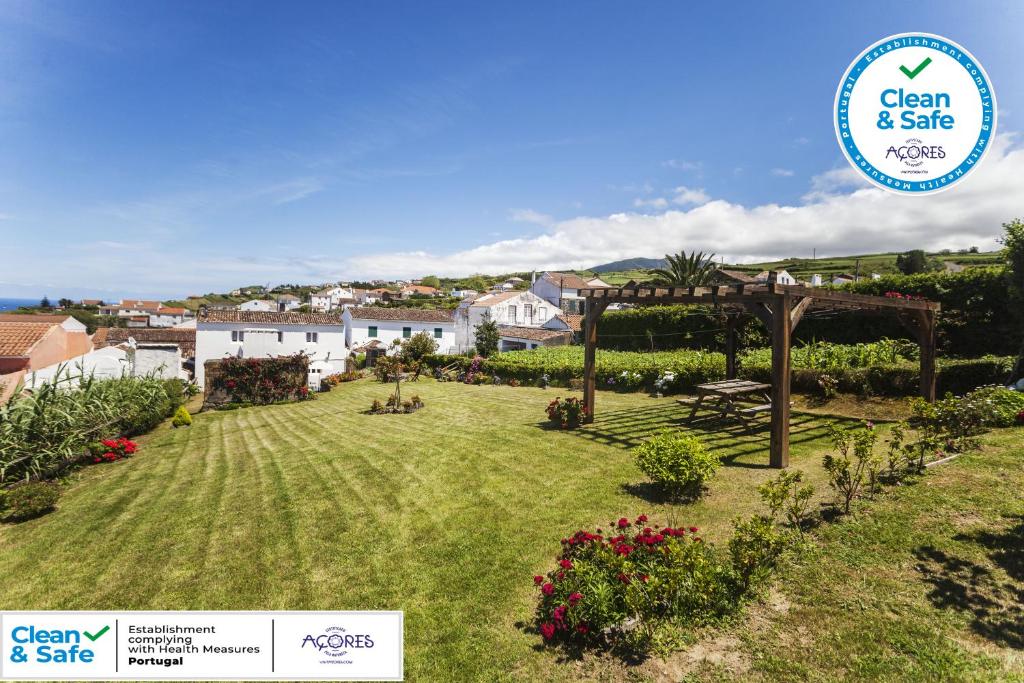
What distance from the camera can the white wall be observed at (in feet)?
108

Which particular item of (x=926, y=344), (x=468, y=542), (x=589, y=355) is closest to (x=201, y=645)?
(x=468, y=542)

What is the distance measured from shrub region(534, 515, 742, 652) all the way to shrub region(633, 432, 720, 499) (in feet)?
7.38

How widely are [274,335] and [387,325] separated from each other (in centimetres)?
1227

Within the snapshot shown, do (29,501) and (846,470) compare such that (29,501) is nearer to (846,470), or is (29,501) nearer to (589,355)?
(589,355)

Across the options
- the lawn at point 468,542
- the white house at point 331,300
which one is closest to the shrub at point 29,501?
the lawn at point 468,542

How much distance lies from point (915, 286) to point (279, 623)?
23543 millimetres

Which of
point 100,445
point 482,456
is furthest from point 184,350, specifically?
point 482,456

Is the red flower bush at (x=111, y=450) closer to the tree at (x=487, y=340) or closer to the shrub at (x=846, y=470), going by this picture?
the shrub at (x=846, y=470)

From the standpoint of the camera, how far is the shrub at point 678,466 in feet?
24.0

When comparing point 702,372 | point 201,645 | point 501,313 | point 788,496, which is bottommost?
point 201,645

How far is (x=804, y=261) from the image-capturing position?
9238 centimetres

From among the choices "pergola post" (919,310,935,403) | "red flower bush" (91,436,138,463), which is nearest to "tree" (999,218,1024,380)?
"pergola post" (919,310,935,403)

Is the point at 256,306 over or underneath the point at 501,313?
A: over

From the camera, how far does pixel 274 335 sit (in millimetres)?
34375
